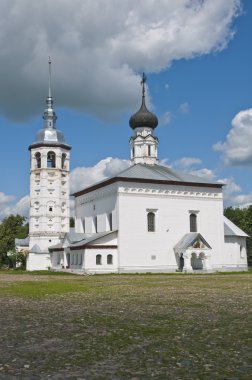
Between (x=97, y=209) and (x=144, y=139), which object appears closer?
(x=97, y=209)

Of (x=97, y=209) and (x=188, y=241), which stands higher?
(x=97, y=209)

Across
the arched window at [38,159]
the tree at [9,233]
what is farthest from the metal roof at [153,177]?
the tree at [9,233]

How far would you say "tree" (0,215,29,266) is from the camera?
2694 inches

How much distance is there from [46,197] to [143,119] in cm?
1369

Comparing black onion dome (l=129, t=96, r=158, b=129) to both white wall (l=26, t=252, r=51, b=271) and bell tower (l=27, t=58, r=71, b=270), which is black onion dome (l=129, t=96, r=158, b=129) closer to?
bell tower (l=27, t=58, r=71, b=270)

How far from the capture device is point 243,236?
48438 mm

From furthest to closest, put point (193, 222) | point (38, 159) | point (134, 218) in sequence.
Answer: point (38, 159) → point (193, 222) → point (134, 218)

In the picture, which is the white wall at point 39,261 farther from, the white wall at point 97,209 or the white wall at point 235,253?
the white wall at point 235,253

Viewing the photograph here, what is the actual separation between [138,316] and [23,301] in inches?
222

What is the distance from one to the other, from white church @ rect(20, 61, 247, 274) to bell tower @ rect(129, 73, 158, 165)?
0.11 metres

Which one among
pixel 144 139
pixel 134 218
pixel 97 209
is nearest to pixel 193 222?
pixel 134 218

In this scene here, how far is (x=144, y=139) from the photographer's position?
5128 centimetres

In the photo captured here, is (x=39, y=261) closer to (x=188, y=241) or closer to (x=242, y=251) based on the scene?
A: (x=188, y=241)

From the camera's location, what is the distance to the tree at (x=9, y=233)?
68438mm
